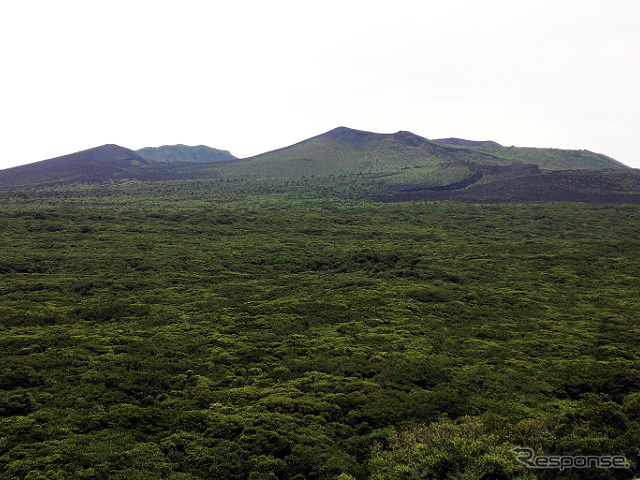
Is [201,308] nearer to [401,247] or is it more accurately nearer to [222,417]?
[222,417]

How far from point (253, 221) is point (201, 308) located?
55.3m

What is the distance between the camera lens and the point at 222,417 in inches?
970

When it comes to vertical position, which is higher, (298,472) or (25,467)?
(25,467)

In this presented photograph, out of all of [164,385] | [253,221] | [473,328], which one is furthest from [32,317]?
[253,221]

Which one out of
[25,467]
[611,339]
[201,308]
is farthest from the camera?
[201,308]

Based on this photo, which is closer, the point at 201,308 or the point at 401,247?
the point at 201,308

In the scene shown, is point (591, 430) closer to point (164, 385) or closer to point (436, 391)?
point (436, 391)

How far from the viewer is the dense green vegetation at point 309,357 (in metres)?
21.1

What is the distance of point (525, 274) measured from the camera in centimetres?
5875

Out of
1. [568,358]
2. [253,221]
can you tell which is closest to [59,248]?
[253,221]

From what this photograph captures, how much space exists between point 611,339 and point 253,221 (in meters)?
74.7

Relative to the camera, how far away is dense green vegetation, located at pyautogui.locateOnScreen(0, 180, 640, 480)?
21.1m

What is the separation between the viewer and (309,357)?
3400cm

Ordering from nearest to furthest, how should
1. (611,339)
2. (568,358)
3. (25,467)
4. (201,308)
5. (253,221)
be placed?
1. (25,467)
2. (568,358)
3. (611,339)
4. (201,308)
5. (253,221)
